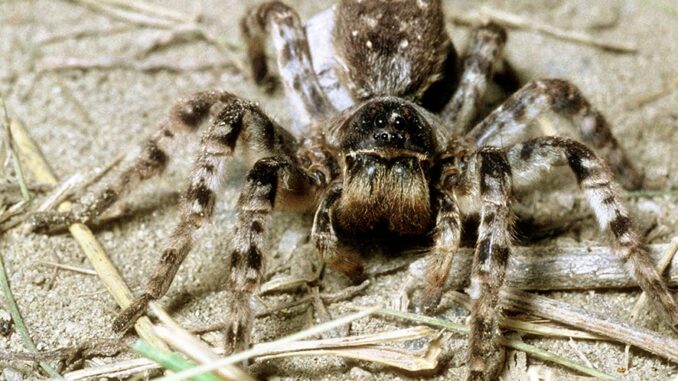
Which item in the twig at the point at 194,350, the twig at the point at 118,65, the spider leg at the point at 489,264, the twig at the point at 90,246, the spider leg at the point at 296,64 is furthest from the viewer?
the twig at the point at 118,65

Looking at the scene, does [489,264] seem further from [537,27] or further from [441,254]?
[537,27]

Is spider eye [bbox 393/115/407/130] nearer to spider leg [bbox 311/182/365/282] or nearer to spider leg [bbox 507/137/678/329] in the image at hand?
spider leg [bbox 311/182/365/282]

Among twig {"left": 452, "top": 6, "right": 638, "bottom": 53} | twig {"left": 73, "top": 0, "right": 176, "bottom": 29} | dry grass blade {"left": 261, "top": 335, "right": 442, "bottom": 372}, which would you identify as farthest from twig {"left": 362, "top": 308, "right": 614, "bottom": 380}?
twig {"left": 73, "top": 0, "right": 176, "bottom": 29}

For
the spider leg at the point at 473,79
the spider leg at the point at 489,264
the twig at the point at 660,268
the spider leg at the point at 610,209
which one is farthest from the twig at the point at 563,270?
the spider leg at the point at 473,79

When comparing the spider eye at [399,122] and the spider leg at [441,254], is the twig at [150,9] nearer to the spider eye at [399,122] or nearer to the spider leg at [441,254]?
the spider eye at [399,122]

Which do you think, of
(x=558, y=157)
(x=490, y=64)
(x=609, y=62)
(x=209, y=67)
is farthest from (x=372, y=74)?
(x=609, y=62)

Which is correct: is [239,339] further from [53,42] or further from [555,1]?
[555,1]

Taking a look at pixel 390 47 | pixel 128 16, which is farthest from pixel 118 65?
pixel 390 47
